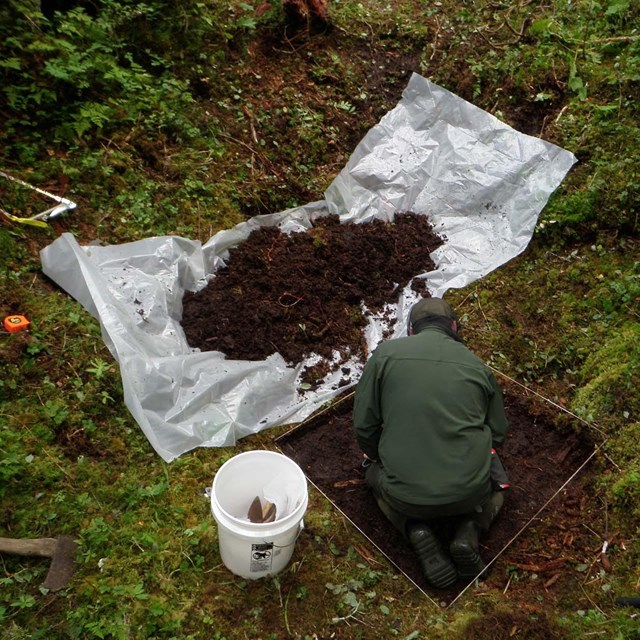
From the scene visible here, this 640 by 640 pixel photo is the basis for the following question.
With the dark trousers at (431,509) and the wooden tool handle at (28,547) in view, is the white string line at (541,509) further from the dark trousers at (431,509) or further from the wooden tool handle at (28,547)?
the wooden tool handle at (28,547)

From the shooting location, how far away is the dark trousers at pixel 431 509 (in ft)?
10.5

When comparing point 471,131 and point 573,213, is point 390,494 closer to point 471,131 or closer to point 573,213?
point 573,213

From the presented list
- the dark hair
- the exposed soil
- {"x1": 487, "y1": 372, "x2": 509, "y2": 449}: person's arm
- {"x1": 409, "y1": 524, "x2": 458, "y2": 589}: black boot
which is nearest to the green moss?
the exposed soil

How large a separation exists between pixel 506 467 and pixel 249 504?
66.9 inches

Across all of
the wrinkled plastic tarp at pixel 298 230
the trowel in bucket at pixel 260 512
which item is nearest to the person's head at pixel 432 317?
the wrinkled plastic tarp at pixel 298 230

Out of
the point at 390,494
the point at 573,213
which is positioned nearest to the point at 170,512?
the point at 390,494

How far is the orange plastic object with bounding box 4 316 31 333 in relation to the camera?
3.70 metres

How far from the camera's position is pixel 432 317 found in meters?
3.60

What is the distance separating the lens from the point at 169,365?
149 inches

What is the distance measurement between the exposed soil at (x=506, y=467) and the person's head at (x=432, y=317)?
872 mm

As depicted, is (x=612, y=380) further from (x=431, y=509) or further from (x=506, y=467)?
(x=431, y=509)

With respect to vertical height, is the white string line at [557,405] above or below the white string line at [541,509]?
above

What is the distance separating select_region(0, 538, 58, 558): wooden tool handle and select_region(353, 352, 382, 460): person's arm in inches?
66.8

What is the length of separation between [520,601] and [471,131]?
3.90 m
